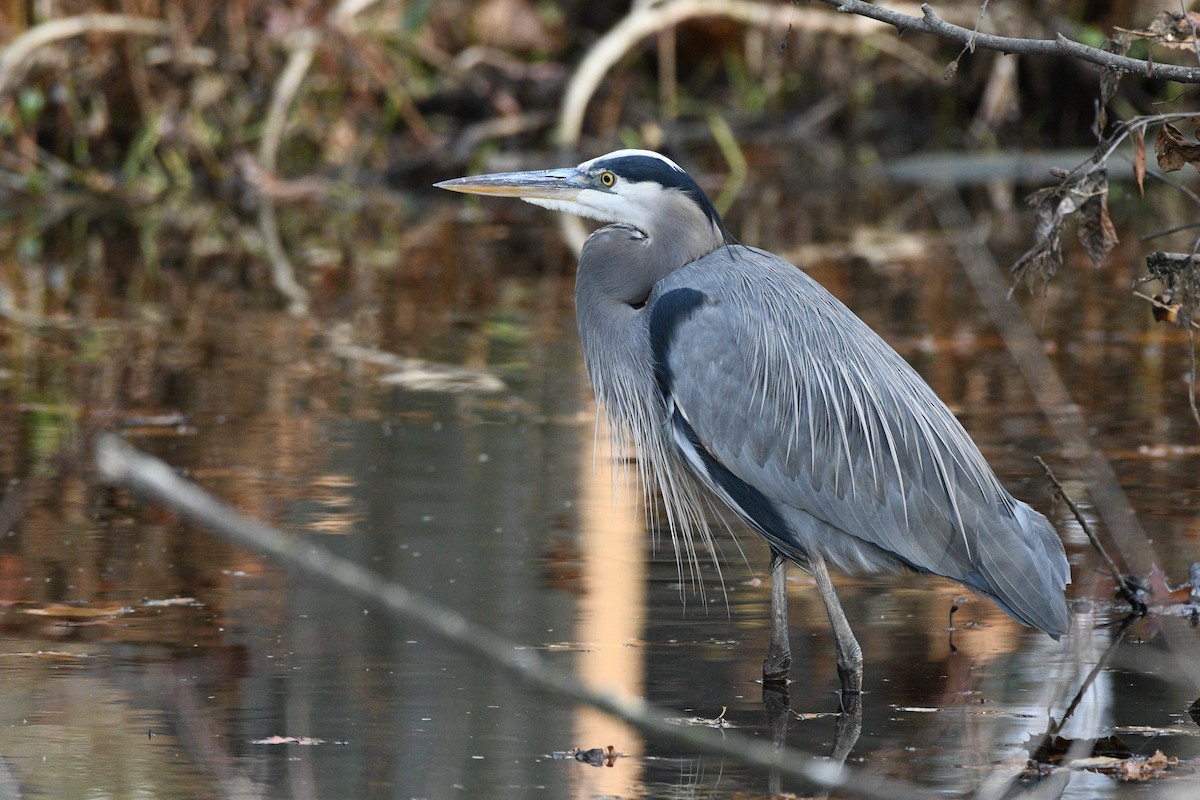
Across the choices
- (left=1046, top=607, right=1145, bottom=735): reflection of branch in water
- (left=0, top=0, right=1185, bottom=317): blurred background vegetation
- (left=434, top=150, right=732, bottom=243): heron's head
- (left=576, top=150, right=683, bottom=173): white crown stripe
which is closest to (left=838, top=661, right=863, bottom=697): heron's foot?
(left=1046, top=607, right=1145, bottom=735): reflection of branch in water

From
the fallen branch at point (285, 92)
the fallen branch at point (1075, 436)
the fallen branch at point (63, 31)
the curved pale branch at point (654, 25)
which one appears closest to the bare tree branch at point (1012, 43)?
the fallen branch at point (1075, 436)

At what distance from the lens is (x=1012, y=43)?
3.64 m

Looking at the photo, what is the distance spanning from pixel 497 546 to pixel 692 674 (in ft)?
4.59

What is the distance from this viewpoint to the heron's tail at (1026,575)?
425 cm

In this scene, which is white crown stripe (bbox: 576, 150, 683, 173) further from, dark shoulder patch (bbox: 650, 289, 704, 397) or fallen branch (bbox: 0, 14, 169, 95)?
fallen branch (bbox: 0, 14, 169, 95)

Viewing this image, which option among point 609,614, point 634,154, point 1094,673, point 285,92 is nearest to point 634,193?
point 634,154

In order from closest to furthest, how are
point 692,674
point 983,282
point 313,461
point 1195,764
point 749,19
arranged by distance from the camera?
point 983,282, point 1195,764, point 692,674, point 313,461, point 749,19

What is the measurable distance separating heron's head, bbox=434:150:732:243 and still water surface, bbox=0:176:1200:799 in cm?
99

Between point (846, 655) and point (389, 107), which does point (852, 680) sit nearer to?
point (846, 655)

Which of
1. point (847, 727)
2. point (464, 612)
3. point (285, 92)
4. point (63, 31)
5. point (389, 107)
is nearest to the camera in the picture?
point (847, 727)

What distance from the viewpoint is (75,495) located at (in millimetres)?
6355

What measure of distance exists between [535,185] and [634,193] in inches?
13.0

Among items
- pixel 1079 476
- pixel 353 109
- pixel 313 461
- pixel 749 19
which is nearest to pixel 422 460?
pixel 313 461

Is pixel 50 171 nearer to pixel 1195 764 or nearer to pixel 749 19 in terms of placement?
pixel 749 19
